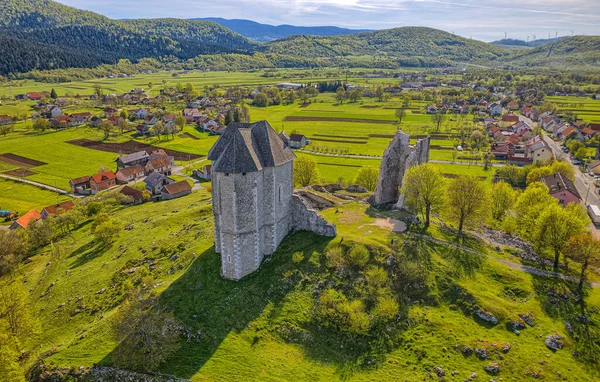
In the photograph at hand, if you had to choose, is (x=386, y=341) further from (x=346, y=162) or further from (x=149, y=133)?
(x=149, y=133)

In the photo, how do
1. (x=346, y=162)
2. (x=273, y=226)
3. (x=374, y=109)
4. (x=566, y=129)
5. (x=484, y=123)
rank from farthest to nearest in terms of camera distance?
(x=374, y=109)
(x=484, y=123)
(x=566, y=129)
(x=346, y=162)
(x=273, y=226)

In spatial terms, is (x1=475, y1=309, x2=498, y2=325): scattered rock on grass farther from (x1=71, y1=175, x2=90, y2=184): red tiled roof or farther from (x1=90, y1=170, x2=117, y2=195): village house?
(x1=71, y1=175, x2=90, y2=184): red tiled roof

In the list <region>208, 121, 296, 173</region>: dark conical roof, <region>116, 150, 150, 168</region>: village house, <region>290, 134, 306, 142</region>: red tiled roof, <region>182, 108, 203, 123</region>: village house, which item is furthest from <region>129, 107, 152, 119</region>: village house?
<region>208, 121, 296, 173</region>: dark conical roof

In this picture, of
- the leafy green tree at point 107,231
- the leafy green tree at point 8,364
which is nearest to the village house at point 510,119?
the leafy green tree at point 107,231

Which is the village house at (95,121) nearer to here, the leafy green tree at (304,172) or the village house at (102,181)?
the village house at (102,181)

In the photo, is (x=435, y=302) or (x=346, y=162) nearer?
(x=435, y=302)

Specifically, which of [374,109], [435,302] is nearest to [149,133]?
[374,109]
